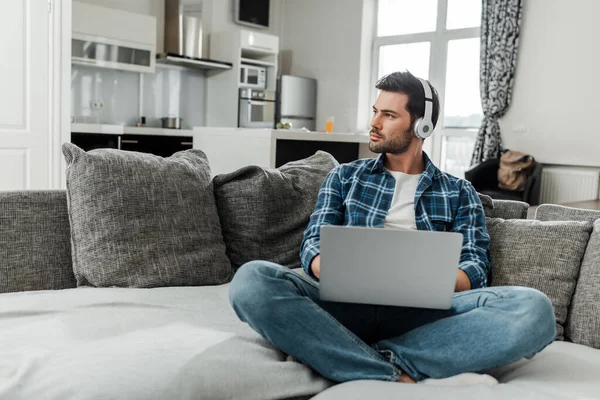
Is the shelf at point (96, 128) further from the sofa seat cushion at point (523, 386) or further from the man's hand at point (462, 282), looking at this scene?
the sofa seat cushion at point (523, 386)

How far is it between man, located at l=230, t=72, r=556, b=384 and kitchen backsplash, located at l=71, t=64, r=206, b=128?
505 cm

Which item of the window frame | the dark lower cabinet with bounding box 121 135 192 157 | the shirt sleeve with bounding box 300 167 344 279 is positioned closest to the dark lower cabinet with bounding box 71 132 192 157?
the dark lower cabinet with bounding box 121 135 192 157

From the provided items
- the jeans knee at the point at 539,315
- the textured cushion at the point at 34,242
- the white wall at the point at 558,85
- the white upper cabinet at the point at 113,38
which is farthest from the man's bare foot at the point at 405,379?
the white upper cabinet at the point at 113,38

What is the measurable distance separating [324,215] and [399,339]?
0.43m

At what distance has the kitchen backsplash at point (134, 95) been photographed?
623 centimetres

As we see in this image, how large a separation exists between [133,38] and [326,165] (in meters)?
4.46

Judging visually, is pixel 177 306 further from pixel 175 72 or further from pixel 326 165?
pixel 175 72

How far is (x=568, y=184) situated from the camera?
574 centimetres

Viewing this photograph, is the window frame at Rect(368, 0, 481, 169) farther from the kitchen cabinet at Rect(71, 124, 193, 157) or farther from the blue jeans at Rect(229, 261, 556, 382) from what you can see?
the blue jeans at Rect(229, 261, 556, 382)

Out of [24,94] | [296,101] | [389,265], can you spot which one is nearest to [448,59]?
[296,101]

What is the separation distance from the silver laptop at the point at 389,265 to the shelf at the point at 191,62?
548cm

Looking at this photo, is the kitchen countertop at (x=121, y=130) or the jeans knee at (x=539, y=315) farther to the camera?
the kitchen countertop at (x=121, y=130)

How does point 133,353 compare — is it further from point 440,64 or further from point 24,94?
point 440,64

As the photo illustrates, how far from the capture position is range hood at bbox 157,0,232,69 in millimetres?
6625
